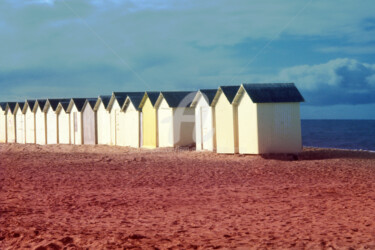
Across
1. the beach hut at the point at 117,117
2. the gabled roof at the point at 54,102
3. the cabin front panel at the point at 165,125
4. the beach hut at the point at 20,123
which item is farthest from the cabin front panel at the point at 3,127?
the cabin front panel at the point at 165,125

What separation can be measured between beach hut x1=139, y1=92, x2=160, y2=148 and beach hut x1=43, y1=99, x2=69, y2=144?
9.91 meters

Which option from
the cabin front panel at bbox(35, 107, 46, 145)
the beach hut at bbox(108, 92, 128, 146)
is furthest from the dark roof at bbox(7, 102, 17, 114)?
the beach hut at bbox(108, 92, 128, 146)

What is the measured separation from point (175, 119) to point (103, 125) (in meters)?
7.66

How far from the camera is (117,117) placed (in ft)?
108

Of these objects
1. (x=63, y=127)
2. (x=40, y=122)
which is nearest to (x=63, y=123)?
(x=63, y=127)

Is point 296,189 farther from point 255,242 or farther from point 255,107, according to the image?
point 255,107

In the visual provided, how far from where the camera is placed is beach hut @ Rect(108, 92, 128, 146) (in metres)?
32.6

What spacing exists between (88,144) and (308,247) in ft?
94.2

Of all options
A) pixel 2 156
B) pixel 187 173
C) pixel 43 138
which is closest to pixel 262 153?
pixel 187 173

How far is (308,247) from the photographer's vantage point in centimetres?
759

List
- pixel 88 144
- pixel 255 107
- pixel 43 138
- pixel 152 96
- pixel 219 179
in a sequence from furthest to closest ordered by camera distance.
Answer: pixel 43 138 → pixel 88 144 → pixel 152 96 → pixel 255 107 → pixel 219 179

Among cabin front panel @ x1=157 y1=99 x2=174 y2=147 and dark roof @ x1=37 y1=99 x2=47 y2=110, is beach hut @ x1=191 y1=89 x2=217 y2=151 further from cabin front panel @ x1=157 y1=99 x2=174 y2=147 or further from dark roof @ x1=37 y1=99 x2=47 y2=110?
dark roof @ x1=37 y1=99 x2=47 y2=110

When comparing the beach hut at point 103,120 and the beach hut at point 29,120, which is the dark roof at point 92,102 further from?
the beach hut at point 29,120

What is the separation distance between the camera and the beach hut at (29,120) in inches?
1598
